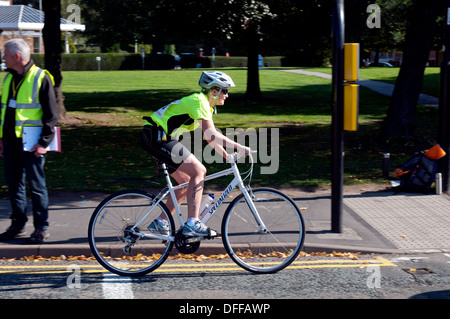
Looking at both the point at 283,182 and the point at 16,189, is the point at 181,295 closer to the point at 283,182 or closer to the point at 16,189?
the point at 16,189

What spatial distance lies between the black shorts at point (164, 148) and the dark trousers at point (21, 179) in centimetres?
146

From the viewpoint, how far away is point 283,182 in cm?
956

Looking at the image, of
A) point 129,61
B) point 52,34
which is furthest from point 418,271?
point 129,61

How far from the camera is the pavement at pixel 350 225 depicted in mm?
6230

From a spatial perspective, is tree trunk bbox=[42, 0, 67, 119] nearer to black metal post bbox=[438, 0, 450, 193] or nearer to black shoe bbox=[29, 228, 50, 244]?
black shoe bbox=[29, 228, 50, 244]

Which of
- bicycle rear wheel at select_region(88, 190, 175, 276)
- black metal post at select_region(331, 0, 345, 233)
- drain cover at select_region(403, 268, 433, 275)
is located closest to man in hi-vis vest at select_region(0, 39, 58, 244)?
bicycle rear wheel at select_region(88, 190, 175, 276)

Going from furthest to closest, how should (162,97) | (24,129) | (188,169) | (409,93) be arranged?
(162,97)
(409,93)
(24,129)
(188,169)

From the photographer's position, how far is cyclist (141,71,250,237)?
17.5ft

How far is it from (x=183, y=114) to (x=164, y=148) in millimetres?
365

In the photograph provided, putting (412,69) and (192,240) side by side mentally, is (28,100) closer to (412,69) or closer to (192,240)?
(192,240)

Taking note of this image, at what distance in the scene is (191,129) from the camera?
5438 mm

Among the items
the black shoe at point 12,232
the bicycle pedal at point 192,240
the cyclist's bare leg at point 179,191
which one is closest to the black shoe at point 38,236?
the black shoe at point 12,232
